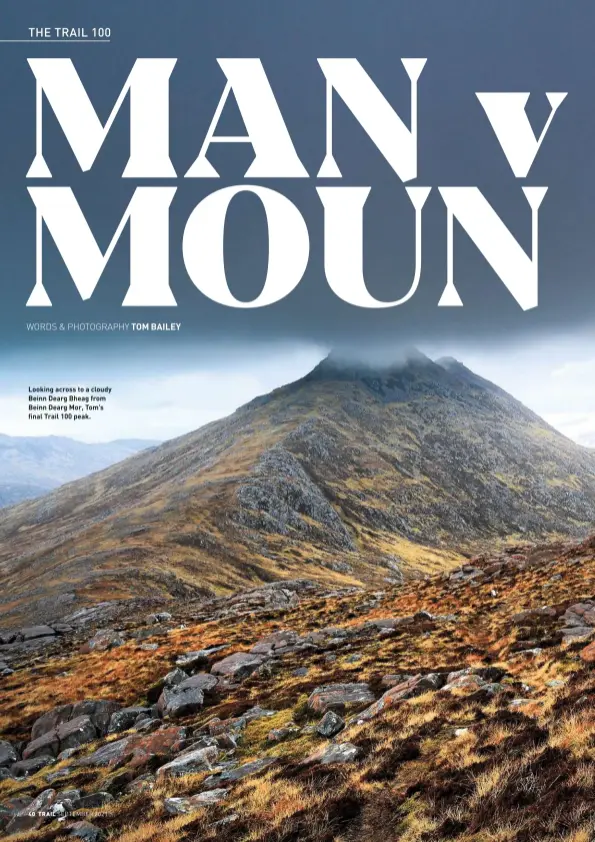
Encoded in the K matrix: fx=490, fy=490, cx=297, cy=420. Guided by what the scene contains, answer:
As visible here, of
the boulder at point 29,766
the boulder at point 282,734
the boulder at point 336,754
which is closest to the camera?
the boulder at point 336,754

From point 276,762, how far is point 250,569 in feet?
334

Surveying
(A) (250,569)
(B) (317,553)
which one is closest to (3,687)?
(A) (250,569)

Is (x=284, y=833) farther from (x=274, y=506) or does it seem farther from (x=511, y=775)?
(x=274, y=506)

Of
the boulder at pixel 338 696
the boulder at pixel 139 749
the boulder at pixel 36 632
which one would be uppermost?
the boulder at pixel 338 696

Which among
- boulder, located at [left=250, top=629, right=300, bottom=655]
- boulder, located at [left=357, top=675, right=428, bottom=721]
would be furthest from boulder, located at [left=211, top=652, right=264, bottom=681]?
boulder, located at [left=357, top=675, right=428, bottom=721]

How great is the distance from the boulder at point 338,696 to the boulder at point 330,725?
2.13 metres

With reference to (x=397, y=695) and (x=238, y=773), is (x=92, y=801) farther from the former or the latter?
(x=397, y=695)

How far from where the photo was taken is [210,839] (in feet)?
41.1

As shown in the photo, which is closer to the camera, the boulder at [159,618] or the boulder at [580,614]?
the boulder at [580,614]

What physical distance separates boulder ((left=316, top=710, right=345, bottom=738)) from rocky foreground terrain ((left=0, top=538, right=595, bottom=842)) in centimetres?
6

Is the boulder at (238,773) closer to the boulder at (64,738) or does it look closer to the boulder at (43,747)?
the boulder at (64,738)

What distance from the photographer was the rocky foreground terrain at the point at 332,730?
11.8 meters

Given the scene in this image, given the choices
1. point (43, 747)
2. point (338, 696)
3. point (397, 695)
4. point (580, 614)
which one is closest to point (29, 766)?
point (43, 747)

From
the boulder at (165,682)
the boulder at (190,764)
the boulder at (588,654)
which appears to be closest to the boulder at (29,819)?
the boulder at (190,764)
